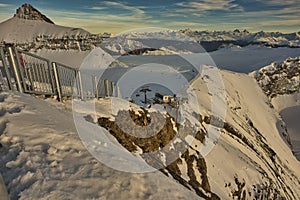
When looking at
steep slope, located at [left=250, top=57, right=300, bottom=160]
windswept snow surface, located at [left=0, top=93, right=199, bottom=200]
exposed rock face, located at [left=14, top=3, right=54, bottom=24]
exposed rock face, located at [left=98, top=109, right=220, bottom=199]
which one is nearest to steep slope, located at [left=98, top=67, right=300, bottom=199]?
exposed rock face, located at [left=98, top=109, right=220, bottom=199]

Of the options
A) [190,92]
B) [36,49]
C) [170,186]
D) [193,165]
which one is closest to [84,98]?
[170,186]

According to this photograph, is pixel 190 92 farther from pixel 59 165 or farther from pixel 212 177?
pixel 59 165

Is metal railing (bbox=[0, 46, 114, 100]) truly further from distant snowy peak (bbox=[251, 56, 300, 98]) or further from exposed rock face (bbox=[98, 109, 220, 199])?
distant snowy peak (bbox=[251, 56, 300, 98])

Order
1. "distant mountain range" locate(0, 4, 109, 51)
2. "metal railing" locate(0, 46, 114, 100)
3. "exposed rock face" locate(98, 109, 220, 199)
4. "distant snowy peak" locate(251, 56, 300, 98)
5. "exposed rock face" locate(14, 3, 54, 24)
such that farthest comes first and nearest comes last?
"distant snowy peak" locate(251, 56, 300, 98) → "exposed rock face" locate(14, 3, 54, 24) → "distant mountain range" locate(0, 4, 109, 51) → "exposed rock face" locate(98, 109, 220, 199) → "metal railing" locate(0, 46, 114, 100)

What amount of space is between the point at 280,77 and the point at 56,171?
98226mm

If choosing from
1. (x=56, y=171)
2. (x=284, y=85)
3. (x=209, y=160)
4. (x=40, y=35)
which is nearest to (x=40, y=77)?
(x=56, y=171)

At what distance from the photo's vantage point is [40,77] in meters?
8.29

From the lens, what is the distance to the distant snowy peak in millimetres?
78250

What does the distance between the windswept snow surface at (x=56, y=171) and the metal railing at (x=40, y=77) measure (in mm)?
2123

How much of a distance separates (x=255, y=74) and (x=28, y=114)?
8444 cm

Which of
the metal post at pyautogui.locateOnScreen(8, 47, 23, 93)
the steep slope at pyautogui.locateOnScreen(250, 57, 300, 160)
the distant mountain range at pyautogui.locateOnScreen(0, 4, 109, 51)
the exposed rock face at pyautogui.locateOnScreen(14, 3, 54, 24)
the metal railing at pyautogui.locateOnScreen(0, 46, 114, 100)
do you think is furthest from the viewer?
the steep slope at pyautogui.locateOnScreen(250, 57, 300, 160)

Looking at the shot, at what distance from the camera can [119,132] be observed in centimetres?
934

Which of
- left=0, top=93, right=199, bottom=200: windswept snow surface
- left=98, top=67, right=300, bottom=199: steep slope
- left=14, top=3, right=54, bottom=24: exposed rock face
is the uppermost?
left=14, top=3, right=54, bottom=24: exposed rock face

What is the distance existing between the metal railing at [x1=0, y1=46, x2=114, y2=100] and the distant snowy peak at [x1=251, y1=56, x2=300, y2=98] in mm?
78015
